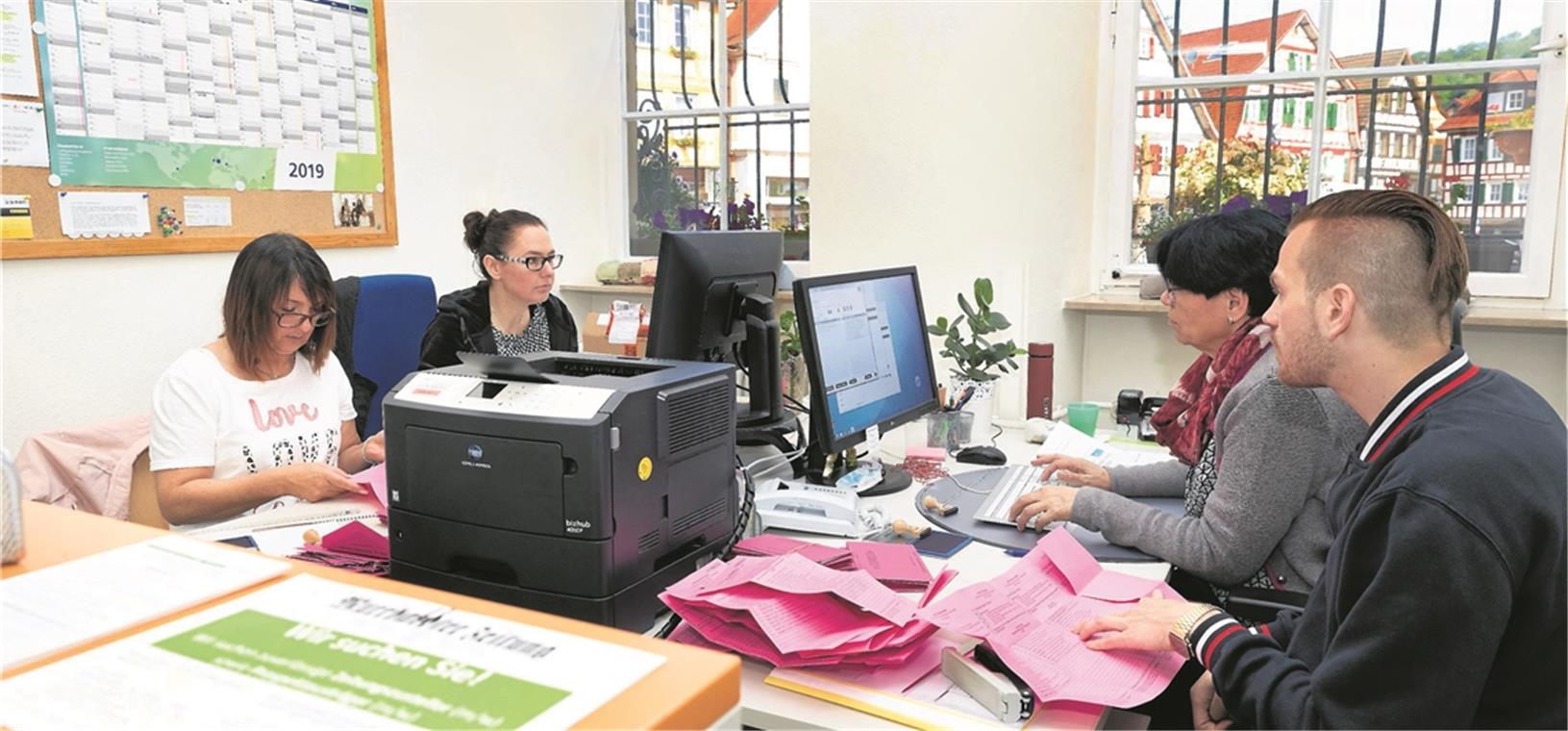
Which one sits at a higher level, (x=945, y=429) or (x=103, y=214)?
(x=103, y=214)

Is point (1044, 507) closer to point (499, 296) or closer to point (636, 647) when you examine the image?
point (636, 647)

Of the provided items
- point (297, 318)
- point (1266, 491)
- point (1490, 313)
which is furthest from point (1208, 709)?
point (1490, 313)

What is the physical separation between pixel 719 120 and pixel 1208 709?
3.43 m

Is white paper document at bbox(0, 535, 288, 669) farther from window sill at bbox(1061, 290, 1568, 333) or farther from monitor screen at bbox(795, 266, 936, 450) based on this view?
window sill at bbox(1061, 290, 1568, 333)

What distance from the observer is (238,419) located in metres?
2.04

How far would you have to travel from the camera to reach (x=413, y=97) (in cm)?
368

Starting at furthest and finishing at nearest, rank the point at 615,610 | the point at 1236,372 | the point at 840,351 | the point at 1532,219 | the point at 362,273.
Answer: the point at 362,273, the point at 1532,219, the point at 840,351, the point at 1236,372, the point at 615,610

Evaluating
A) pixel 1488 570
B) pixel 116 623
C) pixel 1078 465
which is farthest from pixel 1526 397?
pixel 116 623

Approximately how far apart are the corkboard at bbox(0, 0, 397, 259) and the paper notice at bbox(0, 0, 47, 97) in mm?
25

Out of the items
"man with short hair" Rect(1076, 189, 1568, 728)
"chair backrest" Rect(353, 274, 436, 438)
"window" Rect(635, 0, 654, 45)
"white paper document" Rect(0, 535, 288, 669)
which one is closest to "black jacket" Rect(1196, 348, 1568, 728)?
"man with short hair" Rect(1076, 189, 1568, 728)

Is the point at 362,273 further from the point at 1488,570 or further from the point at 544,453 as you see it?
the point at 1488,570

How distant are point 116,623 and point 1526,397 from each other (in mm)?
1438

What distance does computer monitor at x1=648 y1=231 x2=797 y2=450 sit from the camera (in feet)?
6.25

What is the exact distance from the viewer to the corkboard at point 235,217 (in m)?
2.60
